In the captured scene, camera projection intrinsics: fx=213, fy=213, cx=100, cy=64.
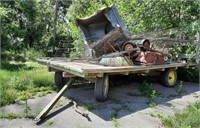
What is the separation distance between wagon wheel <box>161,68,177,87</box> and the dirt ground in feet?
0.91

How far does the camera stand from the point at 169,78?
6.48 m

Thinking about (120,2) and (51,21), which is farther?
(51,21)

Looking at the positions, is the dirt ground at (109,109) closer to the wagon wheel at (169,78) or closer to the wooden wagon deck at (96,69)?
the wagon wheel at (169,78)

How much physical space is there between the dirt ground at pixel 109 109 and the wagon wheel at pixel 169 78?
0.91ft

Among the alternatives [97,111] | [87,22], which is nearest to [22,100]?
[97,111]

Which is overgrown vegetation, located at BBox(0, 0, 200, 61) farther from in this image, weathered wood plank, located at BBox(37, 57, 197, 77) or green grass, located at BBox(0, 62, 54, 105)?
weathered wood plank, located at BBox(37, 57, 197, 77)

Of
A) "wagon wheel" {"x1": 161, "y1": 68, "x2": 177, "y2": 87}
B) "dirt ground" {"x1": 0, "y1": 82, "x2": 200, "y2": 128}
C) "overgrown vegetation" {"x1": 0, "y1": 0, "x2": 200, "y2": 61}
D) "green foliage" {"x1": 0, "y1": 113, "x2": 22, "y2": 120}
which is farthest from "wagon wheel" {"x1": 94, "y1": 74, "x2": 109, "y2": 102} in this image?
"overgrown vegetation" {"x1": 0, "y1": 0, "x2": 200, "y2": 61}

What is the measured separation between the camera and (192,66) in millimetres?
7387

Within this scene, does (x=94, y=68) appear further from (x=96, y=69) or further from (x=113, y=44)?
(x=113, y=44)

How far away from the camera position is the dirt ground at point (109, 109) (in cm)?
385

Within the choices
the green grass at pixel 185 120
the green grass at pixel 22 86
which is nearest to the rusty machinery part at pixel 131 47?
the green grass at pixel 185 120

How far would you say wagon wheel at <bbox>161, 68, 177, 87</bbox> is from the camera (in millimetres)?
6351

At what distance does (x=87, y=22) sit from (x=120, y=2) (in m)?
2.46

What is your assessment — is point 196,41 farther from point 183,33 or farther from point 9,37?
point 9,37
